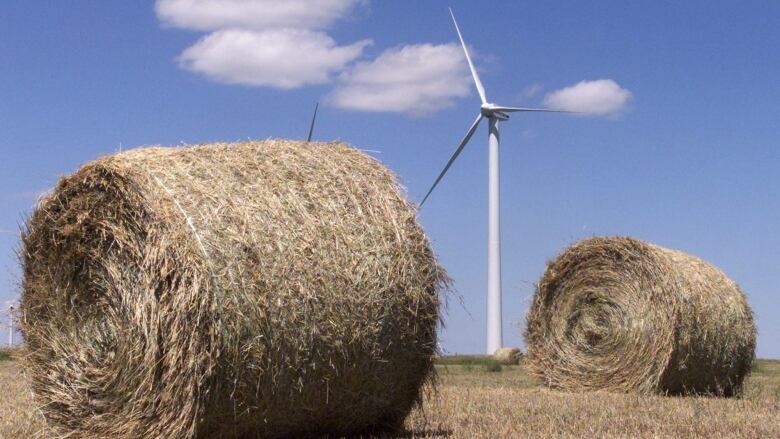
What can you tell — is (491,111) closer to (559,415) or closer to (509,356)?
(509,356)

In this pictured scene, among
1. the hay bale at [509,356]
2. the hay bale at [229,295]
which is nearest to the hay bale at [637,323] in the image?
the hay bale at [229,295]

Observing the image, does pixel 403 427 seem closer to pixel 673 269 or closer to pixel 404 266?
pixel 404 266

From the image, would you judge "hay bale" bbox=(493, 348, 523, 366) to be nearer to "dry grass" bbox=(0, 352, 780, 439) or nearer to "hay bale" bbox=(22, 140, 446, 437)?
"dry grass" bbox=(0, 352, 780, 439)

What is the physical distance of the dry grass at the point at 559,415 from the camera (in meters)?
8.92

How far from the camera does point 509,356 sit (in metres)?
22.1

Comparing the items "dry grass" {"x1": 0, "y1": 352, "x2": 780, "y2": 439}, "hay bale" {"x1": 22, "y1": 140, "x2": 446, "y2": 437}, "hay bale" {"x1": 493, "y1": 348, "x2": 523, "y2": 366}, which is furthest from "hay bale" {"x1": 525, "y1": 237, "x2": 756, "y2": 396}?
"hay bale" {"x1": 493, "y1": 348, "x2": 523, "y2": 366}

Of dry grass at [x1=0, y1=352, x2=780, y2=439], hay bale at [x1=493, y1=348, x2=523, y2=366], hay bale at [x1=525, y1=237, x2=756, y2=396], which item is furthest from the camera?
hay bale at [x1=493, y1=348, x2=523, y2=366]

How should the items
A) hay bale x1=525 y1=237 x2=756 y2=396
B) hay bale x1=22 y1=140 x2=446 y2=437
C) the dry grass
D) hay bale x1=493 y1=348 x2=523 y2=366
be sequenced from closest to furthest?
hay bale x1=22 y1=140 x2=446 y2=437
the dry grass
hay bale x1=525 y1=237 x2=756 y2=396
hay bale x1=493 y1=348 x2=523 y2=366

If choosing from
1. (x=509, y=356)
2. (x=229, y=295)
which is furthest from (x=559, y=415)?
(x=509, y=356)

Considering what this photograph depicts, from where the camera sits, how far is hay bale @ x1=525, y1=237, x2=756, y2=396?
13.6m

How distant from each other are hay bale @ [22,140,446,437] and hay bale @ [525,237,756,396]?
5.83 meters

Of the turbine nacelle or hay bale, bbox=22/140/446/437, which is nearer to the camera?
hay bale, bbox=22/140/446/437

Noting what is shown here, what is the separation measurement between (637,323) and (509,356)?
8356 mm

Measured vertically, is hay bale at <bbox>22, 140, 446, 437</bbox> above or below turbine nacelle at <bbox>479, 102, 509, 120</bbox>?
below
